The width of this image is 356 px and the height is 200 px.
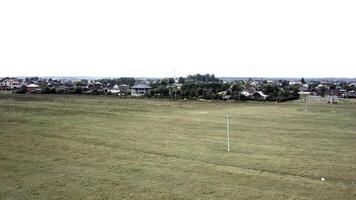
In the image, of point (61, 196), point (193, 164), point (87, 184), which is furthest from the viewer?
point (193, 164)

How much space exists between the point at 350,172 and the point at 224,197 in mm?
5356

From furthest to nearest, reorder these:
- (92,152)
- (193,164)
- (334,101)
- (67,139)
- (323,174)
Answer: (334,101), (67,139), (92,152), (193,164), (323,174)

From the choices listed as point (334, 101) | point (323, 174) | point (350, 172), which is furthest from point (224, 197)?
point (334, 101)

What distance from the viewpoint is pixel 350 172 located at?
1237cm

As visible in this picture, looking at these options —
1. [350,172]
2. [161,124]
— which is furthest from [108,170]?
[161,124]

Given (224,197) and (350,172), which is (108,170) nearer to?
(224,197)

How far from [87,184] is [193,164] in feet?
13.5

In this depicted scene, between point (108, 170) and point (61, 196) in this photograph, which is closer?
point (61, 196)

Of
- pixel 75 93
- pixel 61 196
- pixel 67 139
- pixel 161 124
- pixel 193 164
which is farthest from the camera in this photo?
pixel 75 93

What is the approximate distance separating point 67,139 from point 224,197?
1053cm

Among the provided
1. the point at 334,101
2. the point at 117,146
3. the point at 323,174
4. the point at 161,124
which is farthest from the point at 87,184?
the point at 334,101

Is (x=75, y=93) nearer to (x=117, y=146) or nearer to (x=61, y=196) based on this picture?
(x=117, y=146)

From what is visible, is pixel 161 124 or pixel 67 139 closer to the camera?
pixel 67 139

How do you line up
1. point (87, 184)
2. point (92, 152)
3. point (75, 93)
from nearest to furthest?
point (87, 184)
point (92, 152)
point (75, 93)
